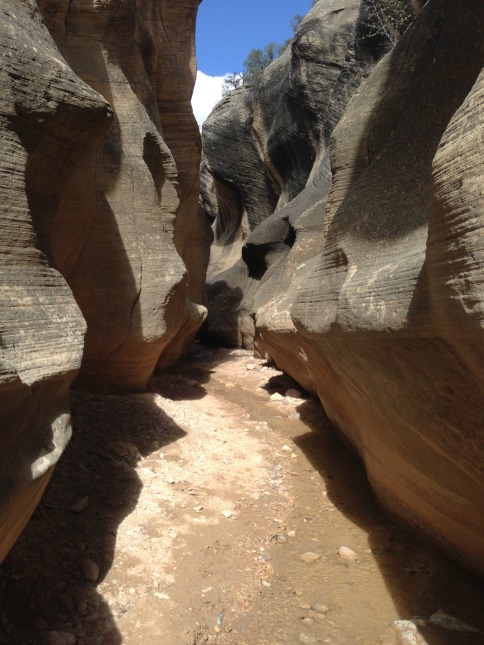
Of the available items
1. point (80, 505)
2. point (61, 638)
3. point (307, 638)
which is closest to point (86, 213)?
point (80, 505)

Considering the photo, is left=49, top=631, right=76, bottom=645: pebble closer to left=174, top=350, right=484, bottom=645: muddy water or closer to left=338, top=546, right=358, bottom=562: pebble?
left=174, top=350, right=484, bottom=645: muddy water

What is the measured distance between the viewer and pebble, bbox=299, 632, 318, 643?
3121mm

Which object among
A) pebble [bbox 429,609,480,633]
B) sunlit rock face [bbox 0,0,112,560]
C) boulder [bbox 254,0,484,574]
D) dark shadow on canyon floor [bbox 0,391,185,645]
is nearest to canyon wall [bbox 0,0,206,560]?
sunlit rock face [bbox 0,0,112,560]

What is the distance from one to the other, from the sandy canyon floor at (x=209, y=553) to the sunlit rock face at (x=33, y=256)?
693 millimetres

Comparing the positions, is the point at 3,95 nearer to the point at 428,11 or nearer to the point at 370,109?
the point at 370,109

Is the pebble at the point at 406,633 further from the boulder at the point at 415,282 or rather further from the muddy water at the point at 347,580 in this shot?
the boulder at the point at 415,282

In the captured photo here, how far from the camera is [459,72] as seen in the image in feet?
11.8

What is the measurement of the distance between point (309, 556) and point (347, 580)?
34 cm

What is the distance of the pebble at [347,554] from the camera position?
3885 millimetres

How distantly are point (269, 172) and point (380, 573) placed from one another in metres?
12.2

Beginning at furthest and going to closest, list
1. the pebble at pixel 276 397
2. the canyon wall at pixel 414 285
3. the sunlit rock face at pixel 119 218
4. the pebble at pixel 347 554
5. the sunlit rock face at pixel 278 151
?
the sunlit rock face at pixel 278 151 → the pebble at pixel 276 397 → the sunlit rock face at pixel 119 218 → the pebble at pixel 347 554 → the canyon wall at pixel 414 285

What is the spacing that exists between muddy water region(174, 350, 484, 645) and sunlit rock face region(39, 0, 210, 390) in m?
2.19

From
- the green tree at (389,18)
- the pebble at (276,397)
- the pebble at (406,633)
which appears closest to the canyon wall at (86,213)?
the pebble at (276,397)

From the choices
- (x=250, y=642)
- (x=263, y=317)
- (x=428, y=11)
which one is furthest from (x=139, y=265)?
(x=250, y=642)
